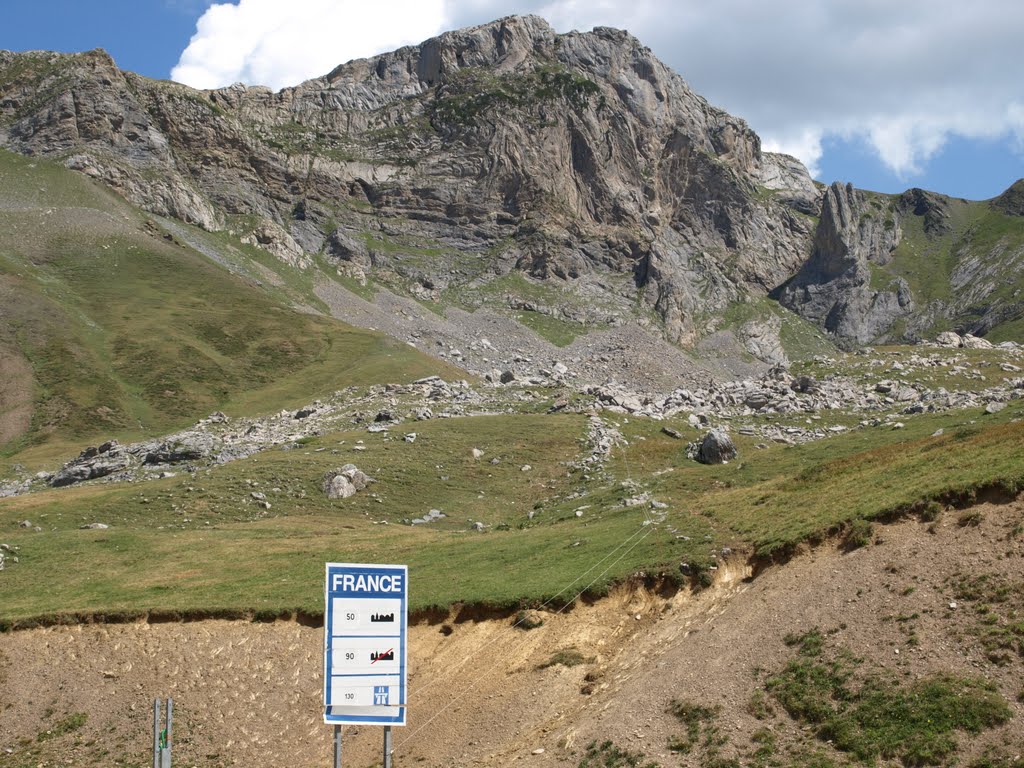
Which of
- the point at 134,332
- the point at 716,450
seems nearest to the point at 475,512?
the point at 716,450

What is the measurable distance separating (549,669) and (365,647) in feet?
42.1

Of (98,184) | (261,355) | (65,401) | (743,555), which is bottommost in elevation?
(743,555)

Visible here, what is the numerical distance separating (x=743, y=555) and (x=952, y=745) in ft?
40.0

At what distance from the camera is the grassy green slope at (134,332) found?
360 feet

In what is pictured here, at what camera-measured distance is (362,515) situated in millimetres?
62656

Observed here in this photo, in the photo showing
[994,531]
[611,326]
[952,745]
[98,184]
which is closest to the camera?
[952,745]

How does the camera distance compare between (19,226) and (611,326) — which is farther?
(611,326)

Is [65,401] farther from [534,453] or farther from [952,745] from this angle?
[952,745]

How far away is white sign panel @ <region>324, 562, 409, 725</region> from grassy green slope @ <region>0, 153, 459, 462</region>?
91.0 meters

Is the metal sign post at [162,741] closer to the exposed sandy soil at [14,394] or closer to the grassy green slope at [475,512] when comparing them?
the grassy green slope at [475,512]

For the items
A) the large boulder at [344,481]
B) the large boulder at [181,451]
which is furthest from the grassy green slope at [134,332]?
the large boulder at [344,481]

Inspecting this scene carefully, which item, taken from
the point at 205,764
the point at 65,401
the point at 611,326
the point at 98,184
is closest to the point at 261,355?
the point at 65,401

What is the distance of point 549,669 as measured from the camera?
2709cm

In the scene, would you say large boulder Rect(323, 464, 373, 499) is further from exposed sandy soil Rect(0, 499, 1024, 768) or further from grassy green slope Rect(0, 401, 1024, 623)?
exposed sandy soil Rect(0, 499, 1024, 768)
